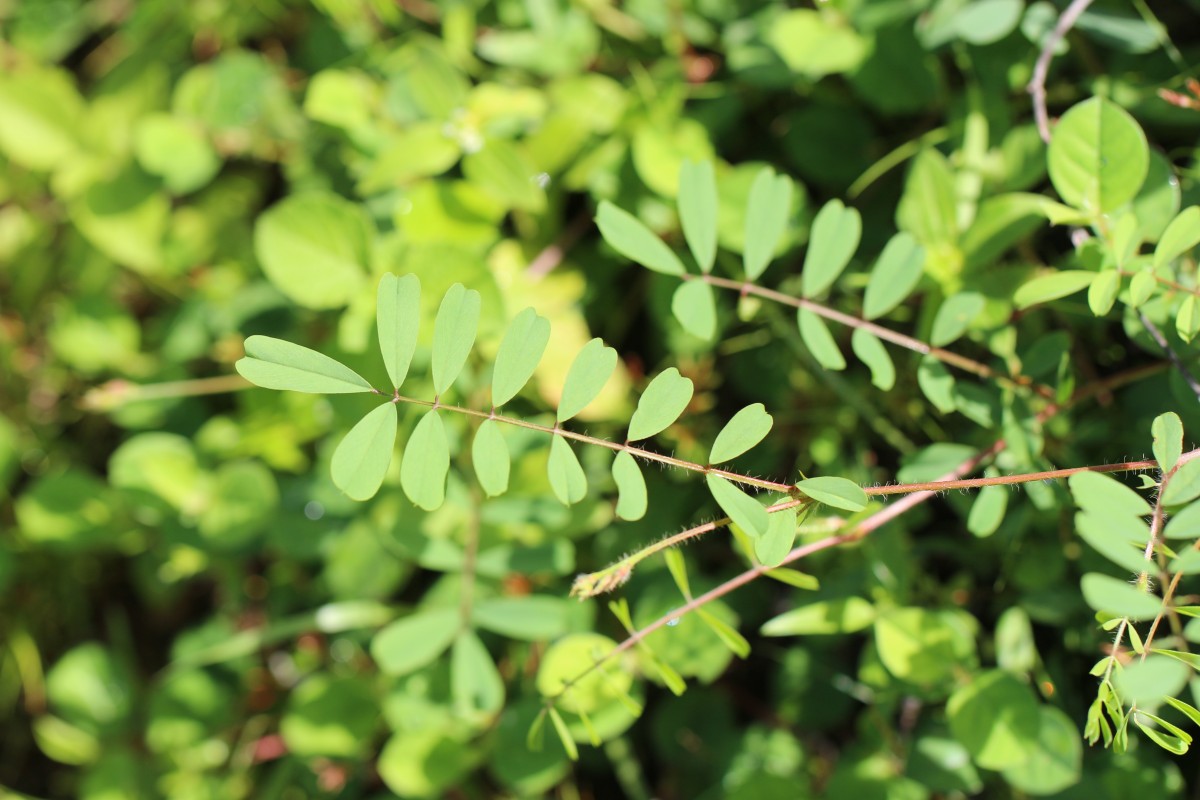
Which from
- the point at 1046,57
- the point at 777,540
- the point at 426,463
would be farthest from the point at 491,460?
the point at 1046,57

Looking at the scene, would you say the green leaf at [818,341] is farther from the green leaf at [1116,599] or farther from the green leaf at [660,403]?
the green leaf at [1116,599]

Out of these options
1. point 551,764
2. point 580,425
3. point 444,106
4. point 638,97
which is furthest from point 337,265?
point 551,764

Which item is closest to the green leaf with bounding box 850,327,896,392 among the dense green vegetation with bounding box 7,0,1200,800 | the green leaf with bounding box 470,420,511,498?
the dense green vegetation with bounding box 7,0,1200,800

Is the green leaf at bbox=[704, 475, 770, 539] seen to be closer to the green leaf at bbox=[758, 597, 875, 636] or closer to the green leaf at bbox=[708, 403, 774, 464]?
the green leaf at bbox=[708, 403, 774, 464]

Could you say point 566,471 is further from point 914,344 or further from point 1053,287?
point 1053,287

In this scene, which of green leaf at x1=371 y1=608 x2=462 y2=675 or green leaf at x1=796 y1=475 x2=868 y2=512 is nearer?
green leaf at x1=796 y1=475 x2=868 y2=512

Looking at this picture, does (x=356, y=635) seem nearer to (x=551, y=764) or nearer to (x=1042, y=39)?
→ (x=551, y=764)
